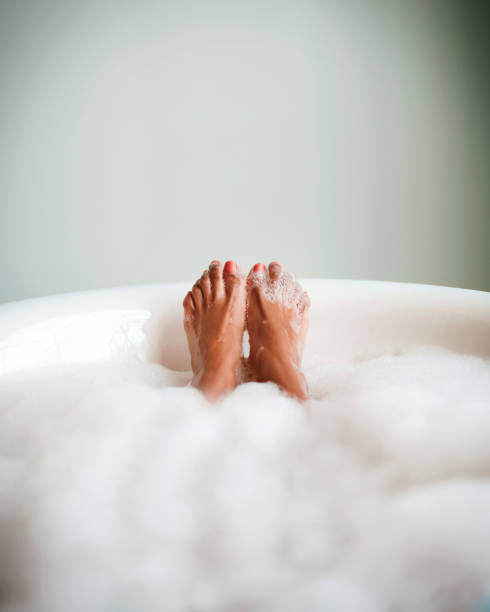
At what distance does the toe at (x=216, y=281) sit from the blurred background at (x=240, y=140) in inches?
31.5

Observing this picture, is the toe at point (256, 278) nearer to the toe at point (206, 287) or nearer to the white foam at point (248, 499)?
the toe at point (206, 287)

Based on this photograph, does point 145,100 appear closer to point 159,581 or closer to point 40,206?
point 40,206

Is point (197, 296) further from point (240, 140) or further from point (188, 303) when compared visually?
point (240, 140)

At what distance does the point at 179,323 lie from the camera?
119cm

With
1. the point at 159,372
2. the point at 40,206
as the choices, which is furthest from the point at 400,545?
the point at 40,206

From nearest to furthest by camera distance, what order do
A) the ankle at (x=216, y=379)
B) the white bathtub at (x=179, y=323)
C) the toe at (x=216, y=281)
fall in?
the ankle at (x=216, y=379)
the white bathtub at (x=179, y=323)
the toe at (x=216, y=281)

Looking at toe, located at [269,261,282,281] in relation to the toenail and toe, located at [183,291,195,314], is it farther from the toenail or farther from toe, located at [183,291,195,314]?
toe, located at [183,291,195,314]

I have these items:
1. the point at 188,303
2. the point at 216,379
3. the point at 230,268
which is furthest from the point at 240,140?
the point at 216,379

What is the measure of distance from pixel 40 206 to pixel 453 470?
1.67 metres

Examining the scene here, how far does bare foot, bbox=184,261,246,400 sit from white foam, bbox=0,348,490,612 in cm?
7

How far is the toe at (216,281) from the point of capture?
1.16 meters

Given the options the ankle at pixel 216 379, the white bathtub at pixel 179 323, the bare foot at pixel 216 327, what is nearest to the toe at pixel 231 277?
the bare foot at pixel 216 327

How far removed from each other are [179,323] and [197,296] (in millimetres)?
80

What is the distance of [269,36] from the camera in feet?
6.31
